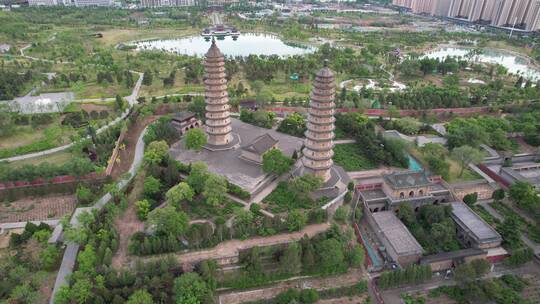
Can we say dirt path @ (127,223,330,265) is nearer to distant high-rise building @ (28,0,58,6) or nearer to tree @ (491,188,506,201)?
tree @ (491,188,506,201)

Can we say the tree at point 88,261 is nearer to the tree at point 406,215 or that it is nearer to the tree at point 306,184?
the tree at point 306,184

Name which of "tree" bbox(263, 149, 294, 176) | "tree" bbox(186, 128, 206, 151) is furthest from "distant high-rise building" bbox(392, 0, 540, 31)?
"tree" bbox(186, 128, 206, 151)

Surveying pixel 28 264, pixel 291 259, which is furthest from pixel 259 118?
pixel 28 264

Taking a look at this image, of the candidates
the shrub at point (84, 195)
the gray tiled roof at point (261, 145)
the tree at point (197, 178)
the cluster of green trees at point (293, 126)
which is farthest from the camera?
the cluster of green trees at point (293, 126)

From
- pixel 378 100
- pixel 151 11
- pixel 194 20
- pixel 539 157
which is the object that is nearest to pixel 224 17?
pixel 194 20

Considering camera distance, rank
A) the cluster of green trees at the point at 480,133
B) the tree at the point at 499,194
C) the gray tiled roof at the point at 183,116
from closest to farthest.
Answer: the tree at the point at 499,194, the cluster of green trees at the point at 480,133, the gray tiled roof at the point at 183,116

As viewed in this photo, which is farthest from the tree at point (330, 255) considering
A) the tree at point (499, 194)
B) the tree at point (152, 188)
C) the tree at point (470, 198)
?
the tree at point (499, 194)
